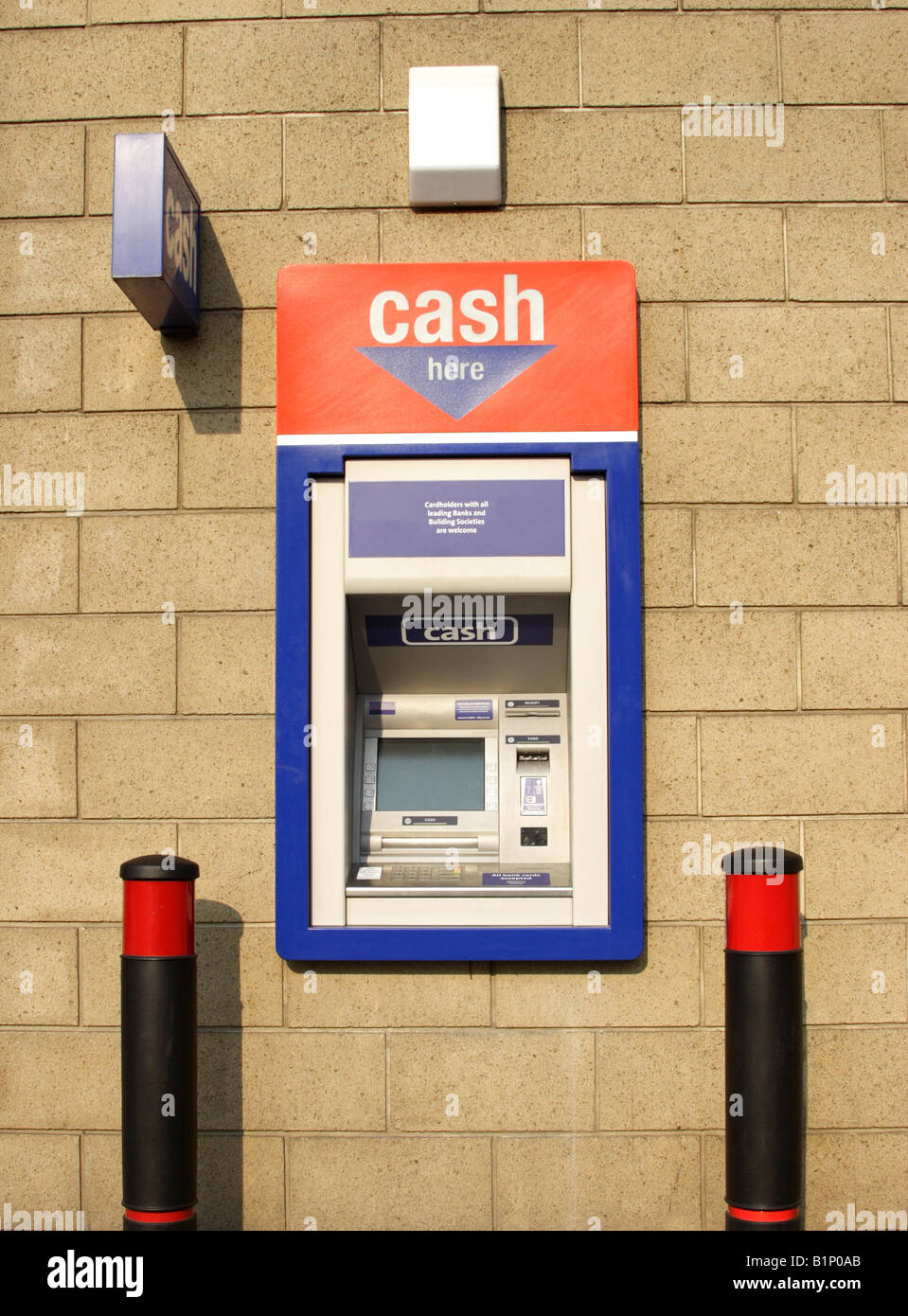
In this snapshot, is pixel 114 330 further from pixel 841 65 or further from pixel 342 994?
pixel 841 65

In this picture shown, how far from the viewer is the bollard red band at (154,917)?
6.97 ft

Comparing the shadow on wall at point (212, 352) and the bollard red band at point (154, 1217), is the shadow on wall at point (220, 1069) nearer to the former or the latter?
the bollard red band at point (154, 1217)

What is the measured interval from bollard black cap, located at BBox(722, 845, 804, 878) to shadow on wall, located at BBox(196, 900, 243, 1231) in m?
1.29

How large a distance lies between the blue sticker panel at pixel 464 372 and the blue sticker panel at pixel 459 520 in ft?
0.75

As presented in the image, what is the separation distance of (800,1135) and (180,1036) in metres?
1.37

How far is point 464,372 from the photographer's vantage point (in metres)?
2.51

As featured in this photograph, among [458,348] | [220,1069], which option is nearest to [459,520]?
[458,348]

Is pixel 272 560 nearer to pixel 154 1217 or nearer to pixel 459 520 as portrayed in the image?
pixel 459 520

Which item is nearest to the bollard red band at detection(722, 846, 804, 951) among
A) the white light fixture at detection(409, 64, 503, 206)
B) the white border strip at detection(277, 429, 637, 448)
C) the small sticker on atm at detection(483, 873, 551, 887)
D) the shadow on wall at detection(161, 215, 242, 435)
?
the small sticker on atm at detection(483, 873, 551, 887)

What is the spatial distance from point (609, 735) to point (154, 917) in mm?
1171

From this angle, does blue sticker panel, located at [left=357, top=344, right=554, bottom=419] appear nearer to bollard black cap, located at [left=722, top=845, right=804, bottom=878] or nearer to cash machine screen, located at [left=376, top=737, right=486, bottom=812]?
cash machine screen, located at [left=376, top=737, right=486, bottom=812]

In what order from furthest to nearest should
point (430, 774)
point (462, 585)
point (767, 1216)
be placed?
point (430, 774) < point (462, 585) < point (767, 1216)

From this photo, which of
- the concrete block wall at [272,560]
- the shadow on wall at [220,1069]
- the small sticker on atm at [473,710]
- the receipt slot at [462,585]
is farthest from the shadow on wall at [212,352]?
the shadow on wall at [220,1069]
